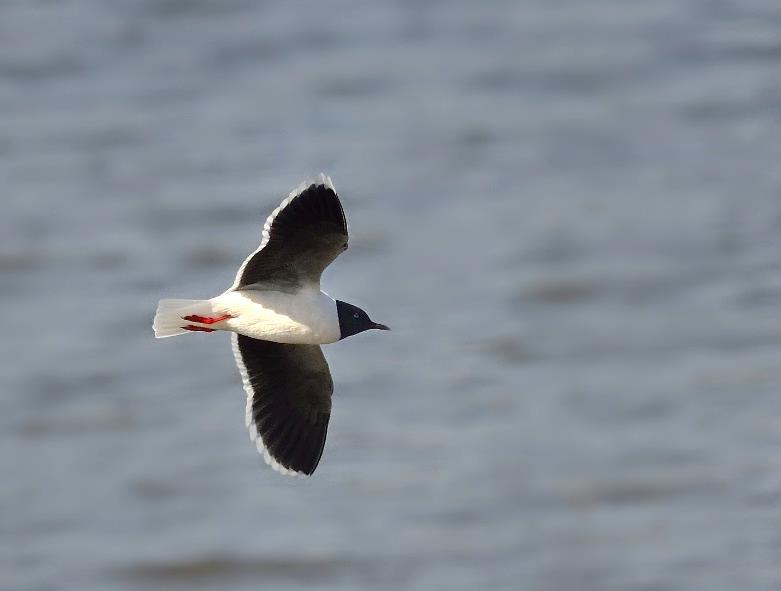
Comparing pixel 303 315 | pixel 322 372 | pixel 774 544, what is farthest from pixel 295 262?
pixel 774 544

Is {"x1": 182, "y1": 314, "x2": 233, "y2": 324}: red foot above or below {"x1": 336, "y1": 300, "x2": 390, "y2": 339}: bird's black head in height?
below

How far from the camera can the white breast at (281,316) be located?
733 centimetres

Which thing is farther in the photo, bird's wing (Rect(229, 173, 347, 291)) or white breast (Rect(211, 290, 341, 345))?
white breast (Rect(211, 290, 341, 345))

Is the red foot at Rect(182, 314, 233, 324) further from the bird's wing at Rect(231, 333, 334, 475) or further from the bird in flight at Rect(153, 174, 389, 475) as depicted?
the bird's wing at Rect(231, 333, 334, 475)

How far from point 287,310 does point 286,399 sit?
30.4 inches

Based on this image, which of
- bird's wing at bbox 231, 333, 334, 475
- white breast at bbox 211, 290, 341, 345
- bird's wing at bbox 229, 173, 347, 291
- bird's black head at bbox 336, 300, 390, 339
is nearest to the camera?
bird's wing at bbox 229, 173, 347, 291

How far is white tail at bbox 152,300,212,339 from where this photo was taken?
7383 mm

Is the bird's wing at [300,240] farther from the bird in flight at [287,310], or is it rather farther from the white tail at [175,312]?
the white tail at [175,312]

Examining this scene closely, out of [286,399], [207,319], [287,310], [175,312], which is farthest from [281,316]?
[286,399]

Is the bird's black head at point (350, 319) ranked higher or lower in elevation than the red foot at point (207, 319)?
higher

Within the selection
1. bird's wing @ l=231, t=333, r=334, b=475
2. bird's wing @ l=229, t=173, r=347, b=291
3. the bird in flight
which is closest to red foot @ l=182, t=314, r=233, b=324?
the bird in flight

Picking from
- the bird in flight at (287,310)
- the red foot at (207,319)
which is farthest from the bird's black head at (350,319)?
the red foot at (207,319)

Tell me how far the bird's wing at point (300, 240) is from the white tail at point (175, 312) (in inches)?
7.1

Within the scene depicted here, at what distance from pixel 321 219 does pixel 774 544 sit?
7.36m
